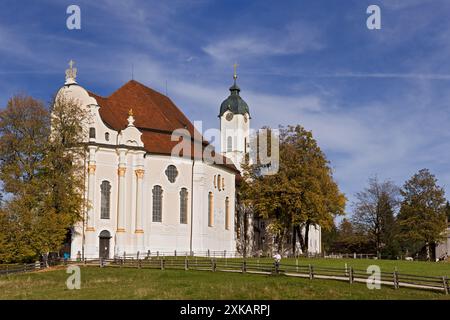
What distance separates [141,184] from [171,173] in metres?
3.65

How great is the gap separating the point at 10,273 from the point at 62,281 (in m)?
7.83

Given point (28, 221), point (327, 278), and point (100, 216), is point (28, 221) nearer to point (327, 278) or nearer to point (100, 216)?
point (100, 216)

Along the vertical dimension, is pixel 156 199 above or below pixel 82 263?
above

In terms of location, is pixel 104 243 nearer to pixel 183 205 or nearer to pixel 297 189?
pixel 183 205

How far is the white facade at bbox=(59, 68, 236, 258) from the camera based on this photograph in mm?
53656

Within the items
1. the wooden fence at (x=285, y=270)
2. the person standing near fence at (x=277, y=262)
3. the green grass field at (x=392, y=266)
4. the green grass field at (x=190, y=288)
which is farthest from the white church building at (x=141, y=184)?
the person standing near fence at (x=277, y=262)

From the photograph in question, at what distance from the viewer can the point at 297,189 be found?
190 feet

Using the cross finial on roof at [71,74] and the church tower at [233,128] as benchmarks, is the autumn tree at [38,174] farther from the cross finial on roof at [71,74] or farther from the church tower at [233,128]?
the church tower at [233,128]

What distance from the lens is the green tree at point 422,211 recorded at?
73.6m

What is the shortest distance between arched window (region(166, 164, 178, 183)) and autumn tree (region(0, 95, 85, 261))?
9648 mm

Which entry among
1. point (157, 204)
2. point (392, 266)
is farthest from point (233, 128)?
point (392, 266)

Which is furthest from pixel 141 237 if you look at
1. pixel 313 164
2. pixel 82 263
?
pixel 313 164

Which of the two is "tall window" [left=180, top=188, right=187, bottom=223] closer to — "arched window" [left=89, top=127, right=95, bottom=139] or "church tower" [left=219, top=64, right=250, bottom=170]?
"arched window" [left=89, top=127, right=95, bottom=139]
